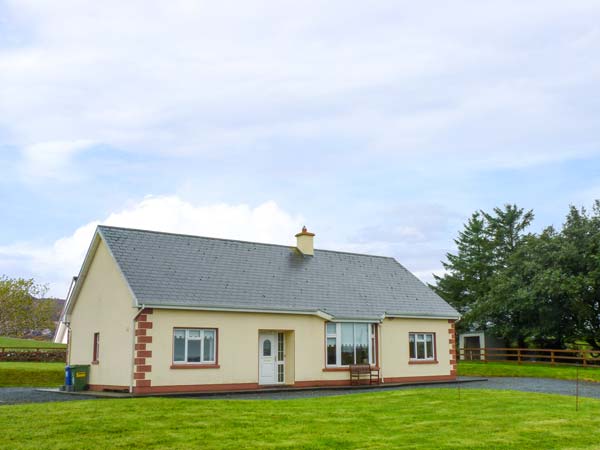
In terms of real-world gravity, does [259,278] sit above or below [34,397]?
above

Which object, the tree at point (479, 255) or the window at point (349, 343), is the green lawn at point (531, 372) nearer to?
the window at point (349, 343)

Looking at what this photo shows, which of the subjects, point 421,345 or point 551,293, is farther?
point 551,293

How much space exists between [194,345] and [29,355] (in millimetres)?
22675

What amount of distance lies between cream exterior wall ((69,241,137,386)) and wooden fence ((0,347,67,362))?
631 inches

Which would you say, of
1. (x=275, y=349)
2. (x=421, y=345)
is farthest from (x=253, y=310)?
(x=421, y=345)

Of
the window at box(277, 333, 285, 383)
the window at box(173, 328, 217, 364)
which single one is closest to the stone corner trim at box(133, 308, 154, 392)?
the window at box(173, 328, 217, 364)

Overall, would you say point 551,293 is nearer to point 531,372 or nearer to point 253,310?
point 531,372

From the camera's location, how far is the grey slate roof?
2334 centimetres

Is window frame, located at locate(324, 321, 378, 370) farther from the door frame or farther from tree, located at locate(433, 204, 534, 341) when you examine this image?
tree, located at locate(433, 204, 534, 341)

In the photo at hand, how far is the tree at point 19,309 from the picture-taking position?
212ft

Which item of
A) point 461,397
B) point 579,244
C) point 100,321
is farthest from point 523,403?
point 579,244

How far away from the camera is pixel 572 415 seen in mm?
14836

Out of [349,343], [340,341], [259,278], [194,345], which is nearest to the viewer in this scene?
[194,345]

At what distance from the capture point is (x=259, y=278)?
85.9ft
